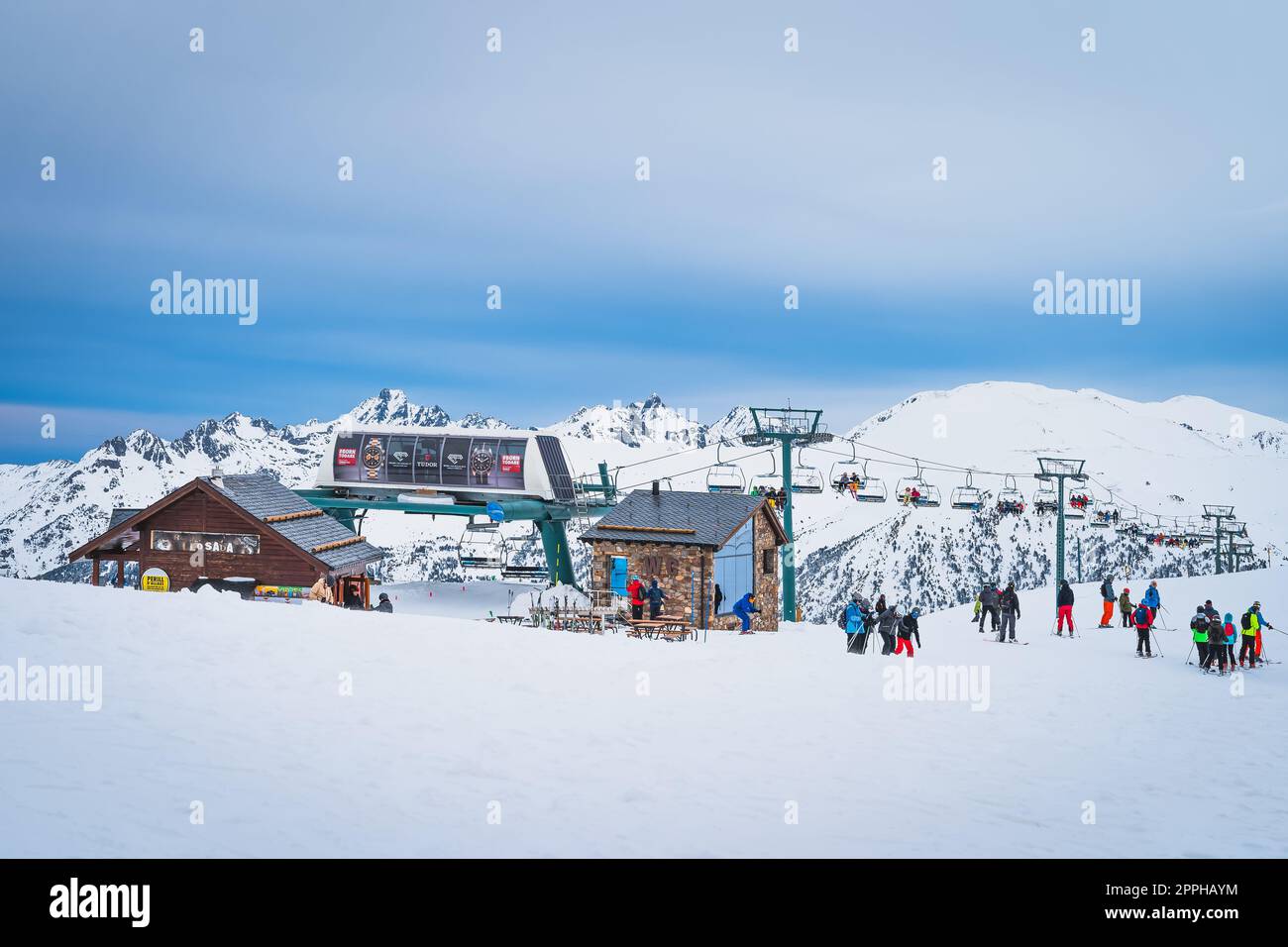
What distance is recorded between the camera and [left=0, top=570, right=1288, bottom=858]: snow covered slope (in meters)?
9.17

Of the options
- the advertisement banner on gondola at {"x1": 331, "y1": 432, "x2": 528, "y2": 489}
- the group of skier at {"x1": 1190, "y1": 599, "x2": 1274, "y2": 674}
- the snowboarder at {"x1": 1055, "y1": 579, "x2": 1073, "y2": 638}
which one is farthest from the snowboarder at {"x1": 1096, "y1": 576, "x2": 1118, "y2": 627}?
the advertisement banner on gondola at {"x1": 331, "y1": 432, "x2": 528, "y2": 489}

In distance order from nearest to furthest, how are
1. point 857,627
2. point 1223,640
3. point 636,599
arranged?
point 1223,640 → point 857,627 → point 636,599

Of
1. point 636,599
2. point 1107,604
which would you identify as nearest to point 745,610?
point 636,599

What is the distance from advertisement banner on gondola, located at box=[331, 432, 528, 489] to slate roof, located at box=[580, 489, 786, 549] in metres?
11.4

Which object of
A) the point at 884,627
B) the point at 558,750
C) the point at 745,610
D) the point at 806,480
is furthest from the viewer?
the point at 806,480

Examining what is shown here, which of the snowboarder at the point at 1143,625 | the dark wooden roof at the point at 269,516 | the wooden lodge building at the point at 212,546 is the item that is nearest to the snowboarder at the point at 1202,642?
the snowboarder at the point at 1143,625

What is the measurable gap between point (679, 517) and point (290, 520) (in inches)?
501

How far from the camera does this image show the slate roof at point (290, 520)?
102ft

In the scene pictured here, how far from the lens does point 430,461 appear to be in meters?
45.5

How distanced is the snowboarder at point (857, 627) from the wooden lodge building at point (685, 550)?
5.94 meters

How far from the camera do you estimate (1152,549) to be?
160 meters

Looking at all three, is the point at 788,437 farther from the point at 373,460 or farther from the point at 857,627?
the point at 373,460
